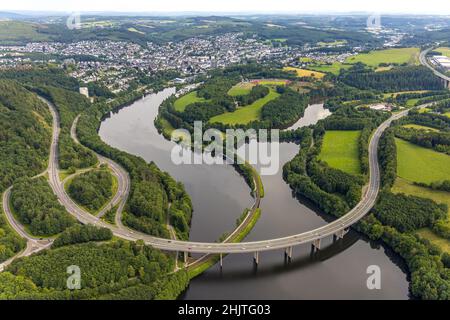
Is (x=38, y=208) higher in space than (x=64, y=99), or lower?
lower

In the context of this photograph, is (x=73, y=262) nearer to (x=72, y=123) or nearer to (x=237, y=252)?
(x=237, y=252)

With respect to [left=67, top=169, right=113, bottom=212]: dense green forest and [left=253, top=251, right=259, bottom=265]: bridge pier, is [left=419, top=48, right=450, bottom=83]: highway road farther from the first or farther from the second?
[left=67, top=169, right=113, bottom=212]: dense green forest

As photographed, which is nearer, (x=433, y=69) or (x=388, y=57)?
(x=433, y=69)

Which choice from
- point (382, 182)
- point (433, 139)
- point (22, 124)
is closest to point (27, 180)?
point (22, 124)

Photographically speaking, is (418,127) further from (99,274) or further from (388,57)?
(388,57)

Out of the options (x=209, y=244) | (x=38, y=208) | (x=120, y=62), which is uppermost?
(x=120, y=62)

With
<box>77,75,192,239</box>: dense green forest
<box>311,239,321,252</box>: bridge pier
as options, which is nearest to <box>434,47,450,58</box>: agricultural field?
<box>311,239,321,252</box>: bridge pier

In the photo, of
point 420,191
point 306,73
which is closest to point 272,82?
point 306,73
